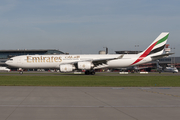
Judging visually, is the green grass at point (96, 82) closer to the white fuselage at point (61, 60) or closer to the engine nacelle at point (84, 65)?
the engine nacelle at point (84, 65)

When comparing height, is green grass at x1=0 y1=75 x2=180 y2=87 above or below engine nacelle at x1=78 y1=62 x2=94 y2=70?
below

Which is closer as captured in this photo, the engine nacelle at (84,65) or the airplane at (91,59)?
the engine nacelle at (84,65)

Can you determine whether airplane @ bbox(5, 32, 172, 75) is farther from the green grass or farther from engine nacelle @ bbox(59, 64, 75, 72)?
the green grass

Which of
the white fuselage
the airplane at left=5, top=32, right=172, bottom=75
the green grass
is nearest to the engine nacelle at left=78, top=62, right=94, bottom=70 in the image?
the airplane at left=5, top=32, right=172, bottom=75

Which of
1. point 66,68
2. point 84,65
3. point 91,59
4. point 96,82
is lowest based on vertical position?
point 96,82

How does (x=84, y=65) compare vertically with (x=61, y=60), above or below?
below

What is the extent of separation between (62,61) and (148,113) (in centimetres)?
4110

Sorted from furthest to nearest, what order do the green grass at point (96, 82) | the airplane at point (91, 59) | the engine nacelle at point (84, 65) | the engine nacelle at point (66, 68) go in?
1. the airplane at point (91, 59)
2. the engine nacelle at point (84, 65)
3. the engine nacelle at point (66, 68)
4. the green grass at point (96, 82)

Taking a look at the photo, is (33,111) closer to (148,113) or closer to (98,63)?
(148,113)

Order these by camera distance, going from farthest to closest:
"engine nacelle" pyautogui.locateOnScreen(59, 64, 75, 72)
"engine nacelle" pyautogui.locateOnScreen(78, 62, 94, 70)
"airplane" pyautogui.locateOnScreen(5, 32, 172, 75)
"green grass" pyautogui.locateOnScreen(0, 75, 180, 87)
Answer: "airplane" pyautogui.locateOnScreen(5, 32, 172, 75) → "engine nacelle" pyautogui.locateOnScreen(78, 62, 94, 70) → "engine nacelle" pyautogui.locateOnScreen(59, 64, 75, 72) → "green grass" pyautogui.locateOnScreen(0, 75, 180, 87)

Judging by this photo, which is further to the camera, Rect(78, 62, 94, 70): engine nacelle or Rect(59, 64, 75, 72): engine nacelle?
Rect(78, 62, 94, 70): engine nacelle

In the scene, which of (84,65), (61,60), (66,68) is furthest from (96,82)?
(61,60)

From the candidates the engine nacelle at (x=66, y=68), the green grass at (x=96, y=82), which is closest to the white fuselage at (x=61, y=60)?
the engine nacelle at (x=66, y=68)

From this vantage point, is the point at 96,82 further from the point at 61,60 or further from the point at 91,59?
the point at 61,60
